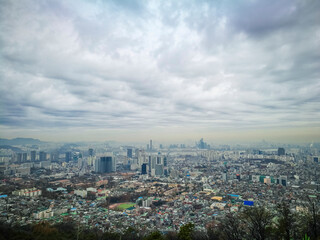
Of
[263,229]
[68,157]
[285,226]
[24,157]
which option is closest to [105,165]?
[68,157]

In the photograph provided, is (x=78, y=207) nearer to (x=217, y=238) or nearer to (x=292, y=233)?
(x=217, y=238)

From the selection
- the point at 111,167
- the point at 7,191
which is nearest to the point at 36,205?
the point at 7,191

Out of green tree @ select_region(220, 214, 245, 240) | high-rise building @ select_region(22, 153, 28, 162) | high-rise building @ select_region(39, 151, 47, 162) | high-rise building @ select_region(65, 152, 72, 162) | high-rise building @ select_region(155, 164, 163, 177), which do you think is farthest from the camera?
high-rise building @ select_region(65, 152, 72, 162)

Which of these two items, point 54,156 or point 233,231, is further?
point 54,156

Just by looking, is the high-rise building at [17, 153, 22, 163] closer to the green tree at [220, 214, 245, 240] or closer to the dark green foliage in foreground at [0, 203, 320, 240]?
the dark green foliage in foreground at [0, 203, 320, 240]

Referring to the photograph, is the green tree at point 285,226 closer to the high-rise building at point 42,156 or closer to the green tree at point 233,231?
the green tree at point 233,231

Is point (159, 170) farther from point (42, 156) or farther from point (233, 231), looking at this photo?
point (233, 231)

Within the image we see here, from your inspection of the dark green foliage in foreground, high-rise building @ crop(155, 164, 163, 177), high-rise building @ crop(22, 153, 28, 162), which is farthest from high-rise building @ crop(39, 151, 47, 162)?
the dark green foliage in foreground

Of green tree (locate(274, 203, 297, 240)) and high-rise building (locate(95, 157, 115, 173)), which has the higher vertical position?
green tree (locate(274, 203, 297, 240))
